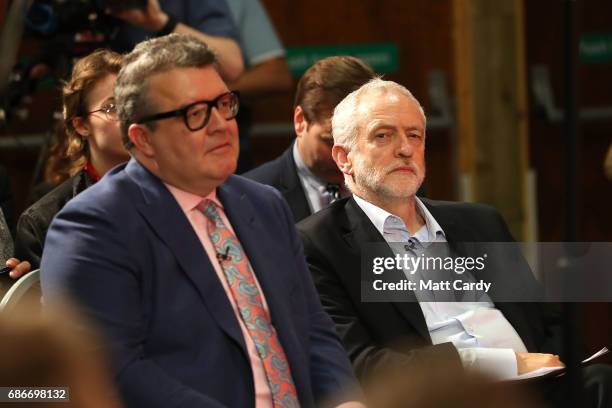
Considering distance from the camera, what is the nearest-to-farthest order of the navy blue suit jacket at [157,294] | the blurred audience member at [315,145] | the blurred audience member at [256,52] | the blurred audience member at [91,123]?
the navy blue suit jacket at [157,294], the blurred audience member at [91,123], the blurred audience member at [315,145], the blurred audience member at [256,52]

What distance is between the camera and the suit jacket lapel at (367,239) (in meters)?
2.64

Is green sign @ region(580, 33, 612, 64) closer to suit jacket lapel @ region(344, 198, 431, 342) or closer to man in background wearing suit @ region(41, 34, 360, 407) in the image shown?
suit jacket lapel @ region(344, 198, 431, 342)

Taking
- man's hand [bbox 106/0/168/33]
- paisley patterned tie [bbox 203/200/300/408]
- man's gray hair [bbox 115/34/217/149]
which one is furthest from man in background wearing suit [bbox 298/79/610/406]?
man's hand [bbox 106/0/168/33]

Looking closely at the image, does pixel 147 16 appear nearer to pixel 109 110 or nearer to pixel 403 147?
pixel 109 110

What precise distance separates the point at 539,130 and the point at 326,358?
10.1 ft

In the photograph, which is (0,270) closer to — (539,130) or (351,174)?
(351,174)

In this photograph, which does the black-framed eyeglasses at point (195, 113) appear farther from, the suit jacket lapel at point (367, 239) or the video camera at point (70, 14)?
the video camera at point (70, 14)

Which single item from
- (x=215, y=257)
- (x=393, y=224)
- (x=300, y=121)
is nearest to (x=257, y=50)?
(x=300, y=121)

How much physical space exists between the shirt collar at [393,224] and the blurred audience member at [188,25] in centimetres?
87

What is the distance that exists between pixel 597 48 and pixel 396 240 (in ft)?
8.63

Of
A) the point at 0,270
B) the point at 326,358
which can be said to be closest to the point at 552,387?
the point at 326,358

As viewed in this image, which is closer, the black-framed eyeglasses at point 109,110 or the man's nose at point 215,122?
the man's nose at point 215,122

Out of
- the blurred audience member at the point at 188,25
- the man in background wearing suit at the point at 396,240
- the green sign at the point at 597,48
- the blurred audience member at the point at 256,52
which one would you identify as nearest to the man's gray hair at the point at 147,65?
the man in background wearing suit at the point at 396,240

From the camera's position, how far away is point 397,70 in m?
5.15
